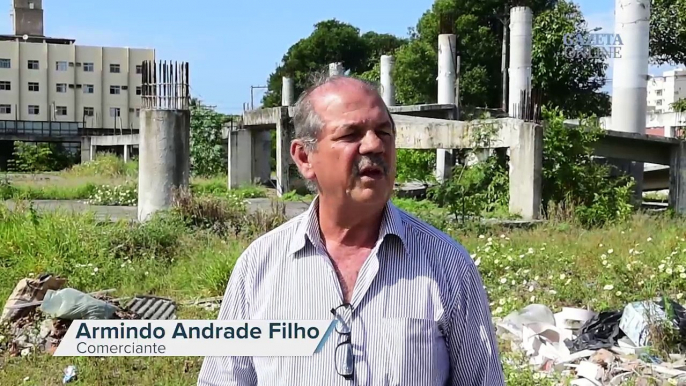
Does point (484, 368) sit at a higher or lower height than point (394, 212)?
lower

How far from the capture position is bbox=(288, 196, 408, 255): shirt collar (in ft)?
7.80

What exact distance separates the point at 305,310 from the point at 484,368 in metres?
0.51

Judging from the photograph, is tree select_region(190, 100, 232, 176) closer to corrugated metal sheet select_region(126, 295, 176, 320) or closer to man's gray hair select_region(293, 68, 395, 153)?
corrugated metal sheet select_region(126, 295, 176, 320)

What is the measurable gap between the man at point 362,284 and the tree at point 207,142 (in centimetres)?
2424

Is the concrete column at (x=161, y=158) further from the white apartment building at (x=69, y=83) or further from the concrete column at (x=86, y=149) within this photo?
the white apartment building at (x=69, y=83)

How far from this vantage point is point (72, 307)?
6.30m

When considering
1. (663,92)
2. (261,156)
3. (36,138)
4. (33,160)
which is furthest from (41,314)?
(663,92)

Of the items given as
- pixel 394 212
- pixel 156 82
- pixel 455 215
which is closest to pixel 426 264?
pixel 394 212

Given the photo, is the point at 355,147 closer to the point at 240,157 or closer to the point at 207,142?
the point at 240,157

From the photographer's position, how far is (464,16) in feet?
122

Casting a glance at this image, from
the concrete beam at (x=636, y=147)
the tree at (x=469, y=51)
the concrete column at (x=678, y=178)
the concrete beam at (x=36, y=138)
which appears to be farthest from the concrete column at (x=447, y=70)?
the concrete beam at (x=36, y=138)

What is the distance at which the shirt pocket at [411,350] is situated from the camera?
7.50ft

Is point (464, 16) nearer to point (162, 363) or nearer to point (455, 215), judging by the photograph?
point (455, 215)

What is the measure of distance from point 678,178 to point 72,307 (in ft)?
39.5
